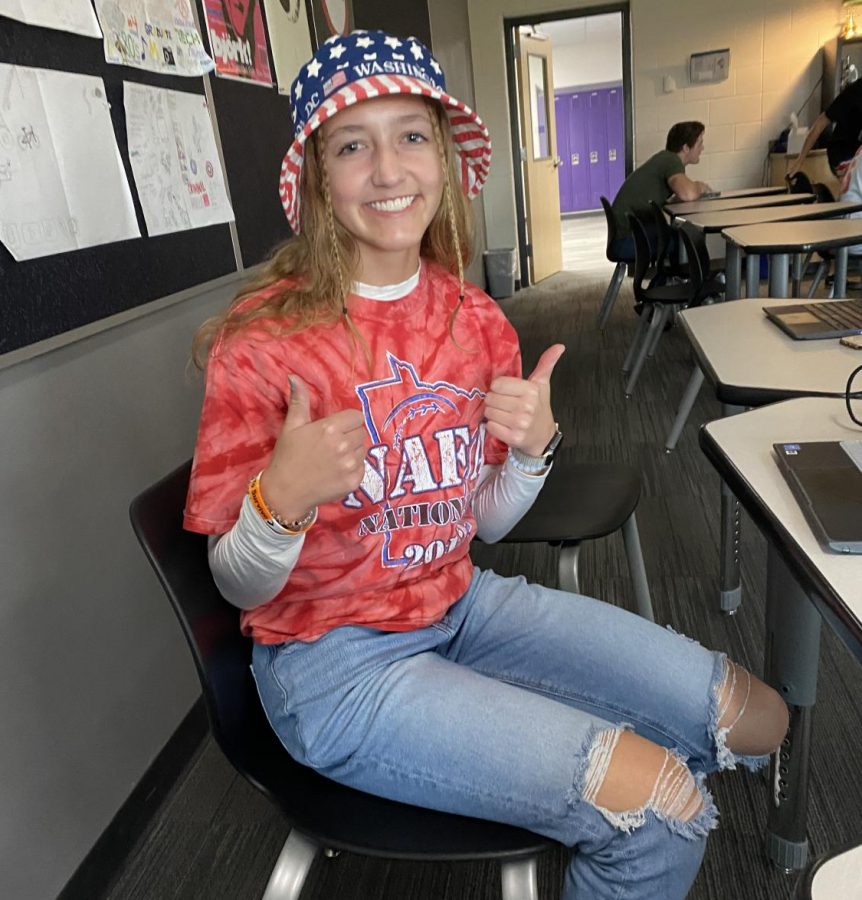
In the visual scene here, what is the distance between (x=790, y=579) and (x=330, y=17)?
241 centimetres

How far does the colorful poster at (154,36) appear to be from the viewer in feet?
4.52

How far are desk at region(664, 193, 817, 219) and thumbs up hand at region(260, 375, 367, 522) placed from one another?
3.81 metres

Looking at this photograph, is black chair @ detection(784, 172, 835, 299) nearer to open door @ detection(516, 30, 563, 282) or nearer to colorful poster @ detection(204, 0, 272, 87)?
open door @ detection(516, 30, 563, 282)

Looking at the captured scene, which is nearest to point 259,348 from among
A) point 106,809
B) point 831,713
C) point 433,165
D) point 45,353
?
point 433,165

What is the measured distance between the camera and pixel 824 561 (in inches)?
27.9

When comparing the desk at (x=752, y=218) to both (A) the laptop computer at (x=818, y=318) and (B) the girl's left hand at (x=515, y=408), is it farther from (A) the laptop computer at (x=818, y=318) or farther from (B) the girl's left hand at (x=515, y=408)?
(B) the girl's left hand at (x=515, y=408)

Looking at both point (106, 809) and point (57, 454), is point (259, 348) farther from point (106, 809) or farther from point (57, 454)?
point (106, 809)

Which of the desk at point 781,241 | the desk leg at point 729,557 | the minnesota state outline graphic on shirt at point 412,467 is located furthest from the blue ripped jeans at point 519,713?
the desk at point 781,241

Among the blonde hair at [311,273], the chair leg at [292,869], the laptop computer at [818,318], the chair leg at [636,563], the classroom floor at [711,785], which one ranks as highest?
the blonde hair at [311,273]

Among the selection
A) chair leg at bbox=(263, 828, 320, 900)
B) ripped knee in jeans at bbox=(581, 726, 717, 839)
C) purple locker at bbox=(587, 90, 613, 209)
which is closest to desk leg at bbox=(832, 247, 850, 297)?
ripped knee in jeans at bbox=(581, 726, 717, 839)

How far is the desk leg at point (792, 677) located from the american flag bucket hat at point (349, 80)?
796 mm

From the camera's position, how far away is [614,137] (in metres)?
12.6

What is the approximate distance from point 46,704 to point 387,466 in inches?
27.8

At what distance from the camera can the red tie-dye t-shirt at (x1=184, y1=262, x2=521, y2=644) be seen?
35.2 inches
